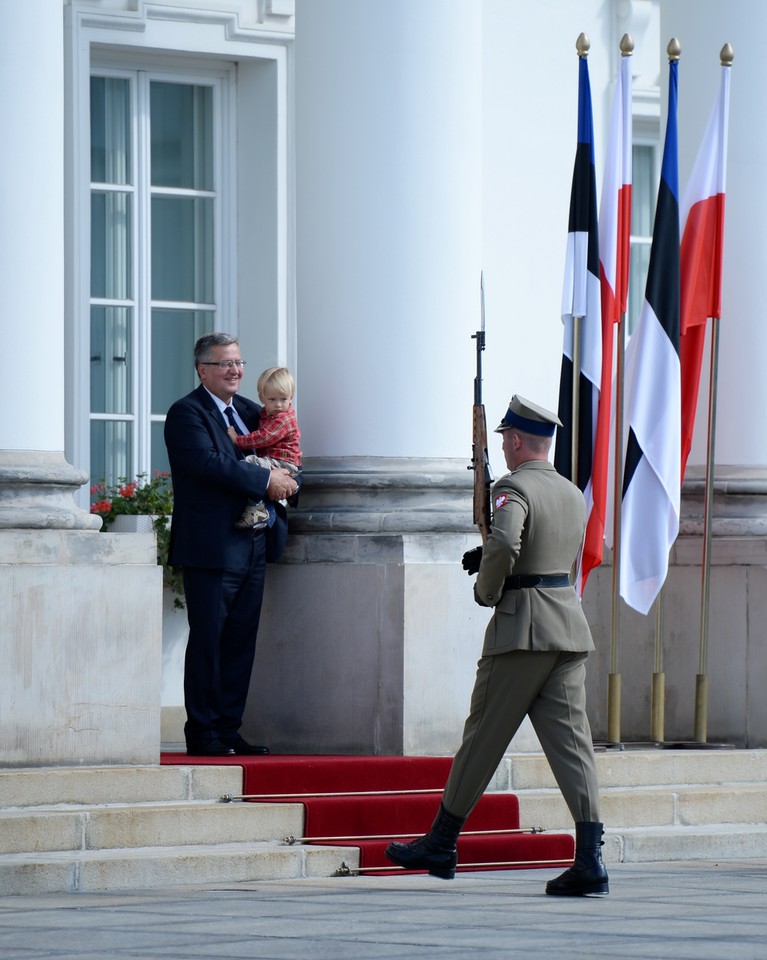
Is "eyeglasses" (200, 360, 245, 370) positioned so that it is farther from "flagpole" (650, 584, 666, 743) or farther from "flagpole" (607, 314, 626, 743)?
"flagpole" (650, 584, 666, 743)

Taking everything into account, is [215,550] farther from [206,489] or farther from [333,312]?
[333,312]

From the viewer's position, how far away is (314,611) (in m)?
10.1

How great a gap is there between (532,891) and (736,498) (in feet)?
13.4

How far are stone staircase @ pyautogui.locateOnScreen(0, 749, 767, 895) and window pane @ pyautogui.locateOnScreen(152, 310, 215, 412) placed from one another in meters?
3.73

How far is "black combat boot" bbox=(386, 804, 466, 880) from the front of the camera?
26.5ft

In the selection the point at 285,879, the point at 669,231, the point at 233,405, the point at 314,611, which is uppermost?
the point at 669,231

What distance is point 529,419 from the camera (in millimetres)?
8141

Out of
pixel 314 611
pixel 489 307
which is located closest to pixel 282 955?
pixel 314 611

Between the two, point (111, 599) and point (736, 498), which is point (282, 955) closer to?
point (111, 599)

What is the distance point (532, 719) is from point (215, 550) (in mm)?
2186

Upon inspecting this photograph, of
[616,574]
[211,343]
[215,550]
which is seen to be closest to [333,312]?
[211,343]

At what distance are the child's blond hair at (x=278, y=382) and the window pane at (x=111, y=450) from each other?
2.38 metres

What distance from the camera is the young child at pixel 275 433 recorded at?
390 inches

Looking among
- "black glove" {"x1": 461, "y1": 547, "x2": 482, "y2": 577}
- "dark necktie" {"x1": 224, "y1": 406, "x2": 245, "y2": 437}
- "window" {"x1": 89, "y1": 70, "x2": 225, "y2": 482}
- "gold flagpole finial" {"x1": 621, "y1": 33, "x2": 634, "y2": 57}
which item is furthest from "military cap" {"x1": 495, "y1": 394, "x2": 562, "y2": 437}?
"window" {"x1": 89, "y1": 70, "x2": 225, "y2": 482}
